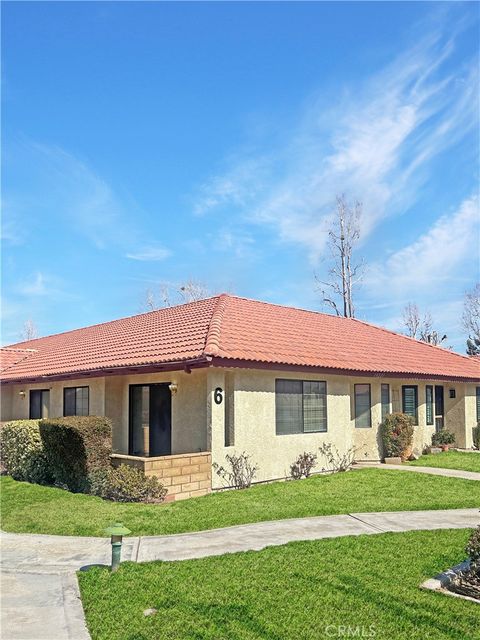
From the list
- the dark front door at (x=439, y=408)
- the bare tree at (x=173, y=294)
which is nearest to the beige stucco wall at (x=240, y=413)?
the dark front door at (x=439, y=408)

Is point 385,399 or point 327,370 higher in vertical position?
point 327,370

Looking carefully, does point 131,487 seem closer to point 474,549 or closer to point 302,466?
point 302,466

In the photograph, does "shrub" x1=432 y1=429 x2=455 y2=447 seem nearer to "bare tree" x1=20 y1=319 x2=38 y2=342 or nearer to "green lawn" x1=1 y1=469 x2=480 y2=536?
"green lawn" x1=1 y1=469 x2=480 y2=536

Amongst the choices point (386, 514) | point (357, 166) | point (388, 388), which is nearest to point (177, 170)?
point (357, 166)

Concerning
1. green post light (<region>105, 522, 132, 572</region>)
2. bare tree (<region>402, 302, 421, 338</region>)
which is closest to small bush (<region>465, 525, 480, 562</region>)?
green post light (<region>105, 522, 132, 572</region>)

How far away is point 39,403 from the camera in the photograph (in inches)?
776

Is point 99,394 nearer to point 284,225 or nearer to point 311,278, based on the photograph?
point 284,225

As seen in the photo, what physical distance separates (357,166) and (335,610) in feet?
57.4

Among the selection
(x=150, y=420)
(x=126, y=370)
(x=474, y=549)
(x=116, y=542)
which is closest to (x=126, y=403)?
(x=150, y=420)

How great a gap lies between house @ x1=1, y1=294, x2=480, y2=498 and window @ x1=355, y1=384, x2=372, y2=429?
0.03 metres

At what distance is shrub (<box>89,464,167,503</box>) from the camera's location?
10.8 metres

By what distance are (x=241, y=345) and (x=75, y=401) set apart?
21.9 feet

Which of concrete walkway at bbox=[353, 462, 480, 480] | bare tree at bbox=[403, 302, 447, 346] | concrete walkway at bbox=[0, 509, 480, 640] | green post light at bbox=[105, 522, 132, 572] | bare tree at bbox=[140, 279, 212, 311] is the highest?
bare tree at bbox=[140, 279, 212, 311]

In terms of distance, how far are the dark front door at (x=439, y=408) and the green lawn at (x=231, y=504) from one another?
823 centimetres
